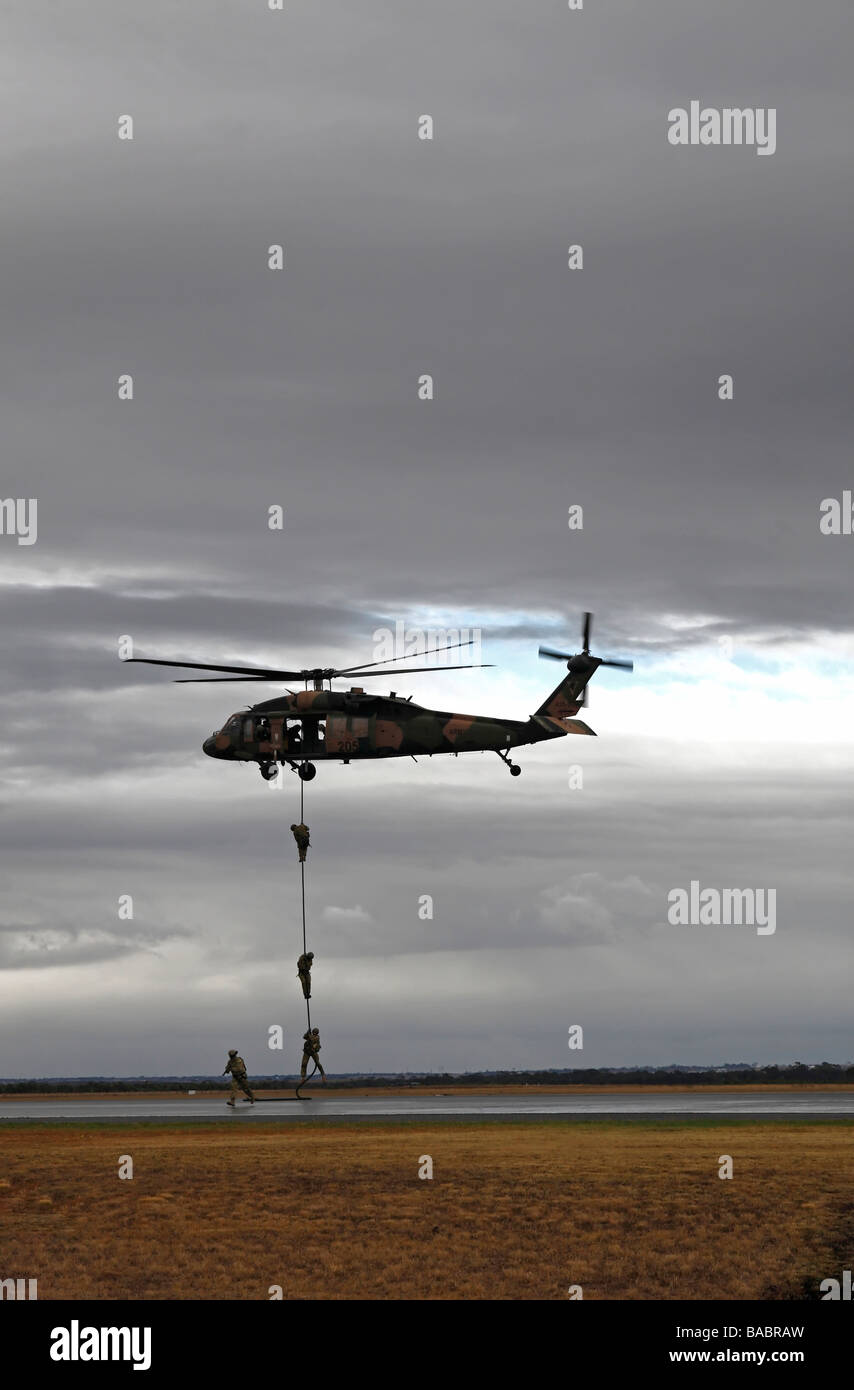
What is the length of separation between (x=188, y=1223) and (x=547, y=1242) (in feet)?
28.1

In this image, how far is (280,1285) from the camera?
31.3 metres

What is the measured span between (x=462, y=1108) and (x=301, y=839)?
15.5m

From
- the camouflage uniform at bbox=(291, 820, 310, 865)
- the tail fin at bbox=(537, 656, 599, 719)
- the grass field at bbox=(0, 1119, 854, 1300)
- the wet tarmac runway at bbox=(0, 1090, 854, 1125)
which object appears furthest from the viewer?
the tail fin at bbox=(537, 656, 599, 719)

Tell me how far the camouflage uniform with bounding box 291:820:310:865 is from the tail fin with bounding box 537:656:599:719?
14.0 meters

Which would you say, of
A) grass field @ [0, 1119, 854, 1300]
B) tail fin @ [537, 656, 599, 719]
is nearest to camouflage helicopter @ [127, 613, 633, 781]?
tail fin @ [537, 656, 599, 719]

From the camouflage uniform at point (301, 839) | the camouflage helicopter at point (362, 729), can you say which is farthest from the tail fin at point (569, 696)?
the camouflage uniform at point (301, 839)

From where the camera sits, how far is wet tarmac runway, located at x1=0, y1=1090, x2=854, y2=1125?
5197cm

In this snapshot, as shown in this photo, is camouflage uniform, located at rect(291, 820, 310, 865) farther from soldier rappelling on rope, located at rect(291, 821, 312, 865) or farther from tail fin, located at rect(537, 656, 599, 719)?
tail fin, located at rect(537, 656, 599, 719)

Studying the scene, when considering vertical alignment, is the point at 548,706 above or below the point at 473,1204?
above

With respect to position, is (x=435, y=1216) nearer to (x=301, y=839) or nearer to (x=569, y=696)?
(x=301, y=839)

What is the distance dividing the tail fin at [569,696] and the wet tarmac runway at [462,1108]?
14.9 metres
